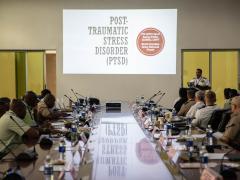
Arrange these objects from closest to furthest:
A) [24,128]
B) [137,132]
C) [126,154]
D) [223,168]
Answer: [223,168] < [126,154] < [24,128] < [137,132]

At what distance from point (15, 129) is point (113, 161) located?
1.51 m

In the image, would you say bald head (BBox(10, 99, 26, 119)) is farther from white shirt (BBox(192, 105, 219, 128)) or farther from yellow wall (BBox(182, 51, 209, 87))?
yellow wall (BBox(182, 51, 209, 87))

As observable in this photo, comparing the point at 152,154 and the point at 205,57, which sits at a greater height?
the point at 205,57

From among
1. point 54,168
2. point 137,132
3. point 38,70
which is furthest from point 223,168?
point 38,70

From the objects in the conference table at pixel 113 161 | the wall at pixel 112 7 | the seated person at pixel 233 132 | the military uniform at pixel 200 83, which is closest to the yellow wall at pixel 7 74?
the wall at pixel 112 7

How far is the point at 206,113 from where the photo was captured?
18.5ft

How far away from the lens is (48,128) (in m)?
4.83

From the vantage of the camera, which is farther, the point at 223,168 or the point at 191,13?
the point at 191,13

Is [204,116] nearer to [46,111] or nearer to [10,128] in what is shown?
[46,111]

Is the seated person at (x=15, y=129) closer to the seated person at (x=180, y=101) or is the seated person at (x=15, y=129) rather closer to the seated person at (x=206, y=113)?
the seated person at (x=206, y=113)

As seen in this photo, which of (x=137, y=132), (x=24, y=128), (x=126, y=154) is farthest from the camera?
(x=137, y=132)

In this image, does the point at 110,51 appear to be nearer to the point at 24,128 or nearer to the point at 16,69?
the point at 16,69

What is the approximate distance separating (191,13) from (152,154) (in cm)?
782

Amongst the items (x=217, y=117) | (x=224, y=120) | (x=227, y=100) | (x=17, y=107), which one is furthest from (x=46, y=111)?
(x=227, y=100)
